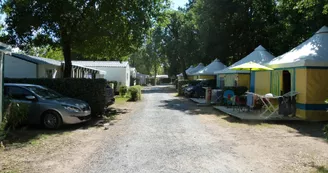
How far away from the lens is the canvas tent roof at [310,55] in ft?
39.4

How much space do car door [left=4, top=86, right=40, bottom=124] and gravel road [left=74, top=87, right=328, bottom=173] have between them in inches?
99.6

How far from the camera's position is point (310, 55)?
40.9 ft

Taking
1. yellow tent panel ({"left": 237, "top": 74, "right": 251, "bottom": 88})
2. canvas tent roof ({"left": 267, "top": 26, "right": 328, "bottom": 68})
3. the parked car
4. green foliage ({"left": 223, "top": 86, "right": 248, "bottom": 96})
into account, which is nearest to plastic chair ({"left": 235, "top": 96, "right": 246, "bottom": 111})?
canvas tent roof ({"left": 267, "top": 26, "right": 328, "bottom": 68})

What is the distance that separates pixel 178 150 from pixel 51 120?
16.5 ft

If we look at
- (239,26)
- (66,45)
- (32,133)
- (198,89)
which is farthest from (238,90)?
(32,133)

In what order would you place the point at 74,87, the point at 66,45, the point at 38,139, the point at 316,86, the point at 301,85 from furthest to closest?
1. the point at 66,45
2. the point at 74,87
3. the point at 301,85
4. the point at 316,86
5. the point at 38,139

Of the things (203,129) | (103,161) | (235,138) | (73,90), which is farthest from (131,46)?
(103,161)

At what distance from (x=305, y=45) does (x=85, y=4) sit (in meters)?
10.4

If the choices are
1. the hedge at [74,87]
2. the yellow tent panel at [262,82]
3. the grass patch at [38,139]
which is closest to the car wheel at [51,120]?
the grass patch at [38,139]

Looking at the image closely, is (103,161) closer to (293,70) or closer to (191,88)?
(293,70)

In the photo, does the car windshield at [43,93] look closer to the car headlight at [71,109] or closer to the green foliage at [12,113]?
the car headlight at [71,109]

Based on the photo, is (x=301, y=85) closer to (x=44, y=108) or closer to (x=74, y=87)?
(x=74, y=87)

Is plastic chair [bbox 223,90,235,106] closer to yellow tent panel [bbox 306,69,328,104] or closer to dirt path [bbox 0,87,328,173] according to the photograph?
yellow tent panel [bbox 306,69,328,104]

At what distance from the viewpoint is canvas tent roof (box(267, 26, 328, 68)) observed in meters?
12.0
